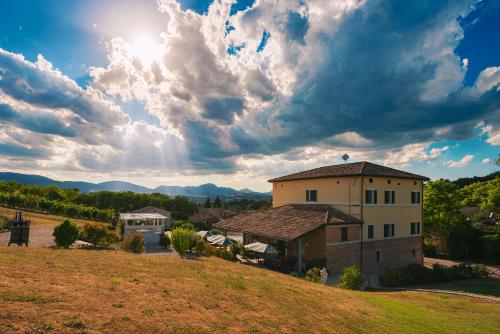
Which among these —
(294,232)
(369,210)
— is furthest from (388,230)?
(294,232)

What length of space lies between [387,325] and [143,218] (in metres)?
36.0

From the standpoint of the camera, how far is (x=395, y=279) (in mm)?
24812

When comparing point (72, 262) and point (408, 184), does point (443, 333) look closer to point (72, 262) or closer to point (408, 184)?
point (72, 262)

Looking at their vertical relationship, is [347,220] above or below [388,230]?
above

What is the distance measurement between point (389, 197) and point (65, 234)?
1169 inches

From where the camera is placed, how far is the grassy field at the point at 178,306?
7266 mm

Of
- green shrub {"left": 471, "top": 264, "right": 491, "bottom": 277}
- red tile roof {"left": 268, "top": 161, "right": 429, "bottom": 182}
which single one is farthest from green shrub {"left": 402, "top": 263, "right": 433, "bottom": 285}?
red tile roof {"left": 268, "top": 161, "right": 429, "bottom": 182}

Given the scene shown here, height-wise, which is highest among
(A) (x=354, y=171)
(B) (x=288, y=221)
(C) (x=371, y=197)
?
(A) (x=354, y=171)

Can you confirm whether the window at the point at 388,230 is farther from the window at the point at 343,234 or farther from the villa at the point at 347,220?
the window at the point at 343,234

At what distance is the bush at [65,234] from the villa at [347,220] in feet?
51.5

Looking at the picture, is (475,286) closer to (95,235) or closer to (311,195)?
(311,195)

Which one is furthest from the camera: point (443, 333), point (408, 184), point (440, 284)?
point (408, 184)

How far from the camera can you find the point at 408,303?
16.8 metres

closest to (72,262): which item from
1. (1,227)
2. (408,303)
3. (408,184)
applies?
(408,303)
